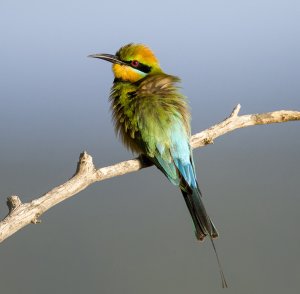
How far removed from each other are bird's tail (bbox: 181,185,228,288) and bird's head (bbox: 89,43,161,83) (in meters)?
0.58

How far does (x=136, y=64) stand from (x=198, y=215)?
752mm

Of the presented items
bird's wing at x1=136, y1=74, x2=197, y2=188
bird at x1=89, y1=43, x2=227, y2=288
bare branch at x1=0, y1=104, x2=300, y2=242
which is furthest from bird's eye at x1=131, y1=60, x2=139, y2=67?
bare branch at x1=0, y1=104, x2=300, y2=242

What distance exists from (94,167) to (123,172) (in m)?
0.17

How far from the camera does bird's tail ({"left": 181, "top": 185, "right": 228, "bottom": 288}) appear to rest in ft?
7.13

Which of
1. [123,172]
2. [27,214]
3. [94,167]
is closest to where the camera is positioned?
[27,214]

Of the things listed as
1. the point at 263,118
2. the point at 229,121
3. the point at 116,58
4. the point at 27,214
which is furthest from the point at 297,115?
the point at 27,214

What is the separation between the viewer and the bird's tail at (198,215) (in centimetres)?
217

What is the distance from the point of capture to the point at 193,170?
2279 mm

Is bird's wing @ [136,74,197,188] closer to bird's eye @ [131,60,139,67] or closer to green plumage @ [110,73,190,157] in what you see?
green plumage @ [110,73,190,157]

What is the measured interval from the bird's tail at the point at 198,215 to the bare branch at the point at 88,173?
9.1 inches

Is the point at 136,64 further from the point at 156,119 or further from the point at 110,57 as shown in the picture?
the point at 156,119

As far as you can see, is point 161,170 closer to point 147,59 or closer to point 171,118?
point 171,118

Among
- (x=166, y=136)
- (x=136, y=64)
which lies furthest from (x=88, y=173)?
(x=136, y=64)

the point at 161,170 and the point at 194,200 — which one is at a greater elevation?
the point at 161,170
